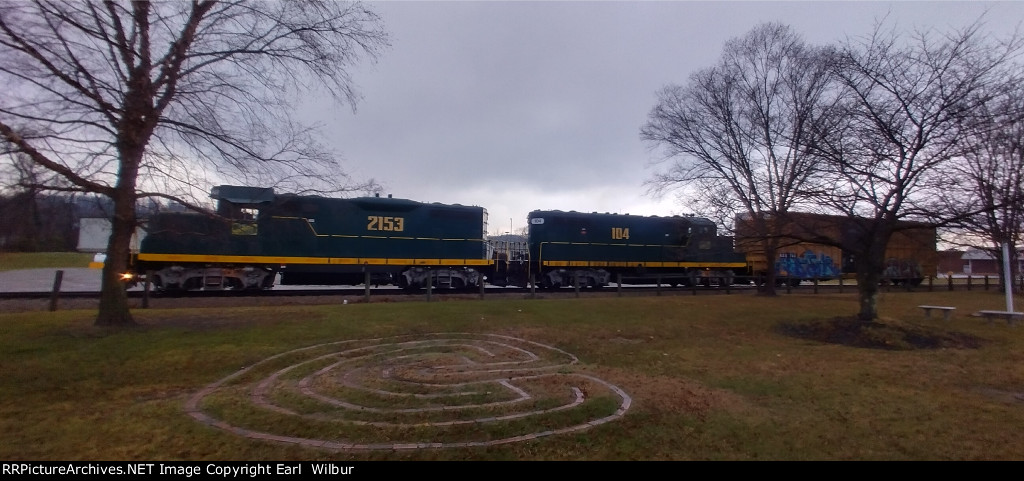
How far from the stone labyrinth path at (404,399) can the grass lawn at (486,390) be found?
0.12ft

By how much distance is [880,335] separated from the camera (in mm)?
11148

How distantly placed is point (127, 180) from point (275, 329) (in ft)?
12.5

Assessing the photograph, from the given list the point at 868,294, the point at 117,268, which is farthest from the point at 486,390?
the point at 868,294

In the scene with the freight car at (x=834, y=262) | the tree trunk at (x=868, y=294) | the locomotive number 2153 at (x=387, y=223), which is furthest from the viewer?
the freight car at (x=834, y=262)

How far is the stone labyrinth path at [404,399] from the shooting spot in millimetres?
4773

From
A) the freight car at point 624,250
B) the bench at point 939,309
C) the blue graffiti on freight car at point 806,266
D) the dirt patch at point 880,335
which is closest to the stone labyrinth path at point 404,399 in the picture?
the dirt patch at point 880,335

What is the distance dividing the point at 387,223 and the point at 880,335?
51.9 feet

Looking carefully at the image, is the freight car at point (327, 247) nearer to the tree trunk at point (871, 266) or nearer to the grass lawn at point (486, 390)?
the grass lawn at point (486, 390)

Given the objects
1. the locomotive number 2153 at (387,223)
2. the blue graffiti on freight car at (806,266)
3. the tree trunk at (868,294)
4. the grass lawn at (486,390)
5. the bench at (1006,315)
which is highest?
the locomotive number 2153 at (387,223)

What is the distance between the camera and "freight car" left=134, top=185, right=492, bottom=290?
16922 mm

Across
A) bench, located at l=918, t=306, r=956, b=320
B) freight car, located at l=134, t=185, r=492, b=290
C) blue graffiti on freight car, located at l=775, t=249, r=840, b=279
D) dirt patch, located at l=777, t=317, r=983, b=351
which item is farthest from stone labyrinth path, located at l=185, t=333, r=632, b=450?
blue graffiti on freight car, located at l=775, t=249, r=840, b=279

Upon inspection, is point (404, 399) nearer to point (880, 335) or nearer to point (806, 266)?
point (880, 335)

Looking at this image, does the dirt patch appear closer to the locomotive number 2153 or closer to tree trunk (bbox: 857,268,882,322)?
tree trunk (bbox: 857,268,882,322)

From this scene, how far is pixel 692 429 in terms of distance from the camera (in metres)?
5.06
